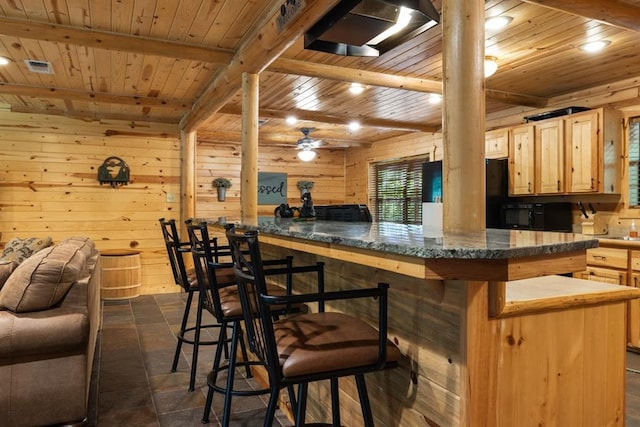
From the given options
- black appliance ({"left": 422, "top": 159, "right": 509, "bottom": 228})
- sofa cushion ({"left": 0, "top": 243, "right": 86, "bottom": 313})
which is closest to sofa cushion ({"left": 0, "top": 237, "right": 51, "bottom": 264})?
sofa cushion ({"left": 0, "top": 243, "right": 86, "bottom": 313})

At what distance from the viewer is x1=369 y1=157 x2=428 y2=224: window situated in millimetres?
7078

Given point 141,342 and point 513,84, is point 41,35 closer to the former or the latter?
point 141,342

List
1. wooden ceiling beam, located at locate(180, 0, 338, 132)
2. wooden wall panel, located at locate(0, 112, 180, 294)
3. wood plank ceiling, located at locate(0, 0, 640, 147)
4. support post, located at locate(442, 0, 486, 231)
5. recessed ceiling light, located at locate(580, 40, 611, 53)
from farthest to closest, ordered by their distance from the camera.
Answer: wooden wall panel, located at locate(0, 112, 180, 294), recessed ceiling light, located at locate(580, 40, 611, 53), wood plank ceiling, located at locate(0, 0, 640, 147), wooden ceiling beam, located at locate(180, 0, 338, 132), support post, located at locate(442, 0, 486, 231)

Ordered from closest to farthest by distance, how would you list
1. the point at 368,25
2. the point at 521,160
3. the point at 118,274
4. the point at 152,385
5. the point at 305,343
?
the point at 305,343, the point at 368,25, the point at 152,385, the point at 521,160, the point at 118,274

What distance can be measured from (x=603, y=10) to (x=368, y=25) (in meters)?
1.43

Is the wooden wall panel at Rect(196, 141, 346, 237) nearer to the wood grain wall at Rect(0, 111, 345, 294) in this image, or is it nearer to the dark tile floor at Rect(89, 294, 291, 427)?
the wood grain wall at Rect(0, 111, 345, 294)

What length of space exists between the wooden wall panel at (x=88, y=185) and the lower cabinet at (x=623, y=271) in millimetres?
4938

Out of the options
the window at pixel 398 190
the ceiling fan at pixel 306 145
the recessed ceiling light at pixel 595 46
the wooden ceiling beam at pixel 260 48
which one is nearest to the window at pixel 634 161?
the recessed ceiling light at pixel 595 46

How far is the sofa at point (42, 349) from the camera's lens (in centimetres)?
211

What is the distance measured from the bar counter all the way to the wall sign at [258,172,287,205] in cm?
615

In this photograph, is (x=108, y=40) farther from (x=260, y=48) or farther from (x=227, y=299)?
(x=227, y=299)

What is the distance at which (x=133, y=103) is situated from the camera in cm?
502

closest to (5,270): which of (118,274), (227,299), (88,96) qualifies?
(227,299)

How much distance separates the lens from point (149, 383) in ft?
9.45
